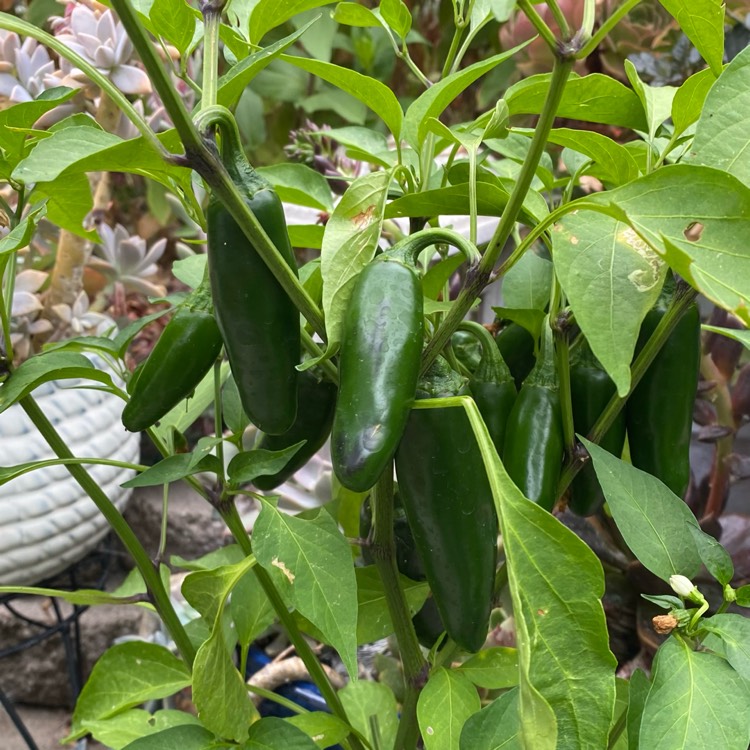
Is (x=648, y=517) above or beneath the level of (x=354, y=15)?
beneath

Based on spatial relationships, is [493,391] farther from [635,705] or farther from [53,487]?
[53,487]

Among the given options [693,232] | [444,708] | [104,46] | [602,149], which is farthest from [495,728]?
[104,46]

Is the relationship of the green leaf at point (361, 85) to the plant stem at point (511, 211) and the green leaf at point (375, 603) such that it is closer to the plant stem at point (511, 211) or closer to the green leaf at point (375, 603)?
the plant stem at point (511, 211)

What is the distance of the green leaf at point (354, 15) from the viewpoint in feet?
1.26

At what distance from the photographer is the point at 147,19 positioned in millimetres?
354

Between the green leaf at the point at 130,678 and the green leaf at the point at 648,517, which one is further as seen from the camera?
the green leaf at the point at 130,678

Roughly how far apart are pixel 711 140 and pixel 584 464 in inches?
6.9

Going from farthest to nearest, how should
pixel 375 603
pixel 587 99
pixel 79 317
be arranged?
pixel 79 317 → pixel 375 603 → pixel 587 99

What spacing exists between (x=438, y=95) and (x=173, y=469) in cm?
21

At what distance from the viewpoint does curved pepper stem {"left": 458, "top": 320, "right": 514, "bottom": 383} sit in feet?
1.19

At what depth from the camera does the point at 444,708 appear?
1.25 feet

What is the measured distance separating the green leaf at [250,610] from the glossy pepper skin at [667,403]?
10.0 inches

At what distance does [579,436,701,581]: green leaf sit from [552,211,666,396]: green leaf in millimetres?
73

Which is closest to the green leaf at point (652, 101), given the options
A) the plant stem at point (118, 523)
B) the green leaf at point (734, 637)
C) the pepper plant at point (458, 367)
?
the pepper plant at point (458, 367)
